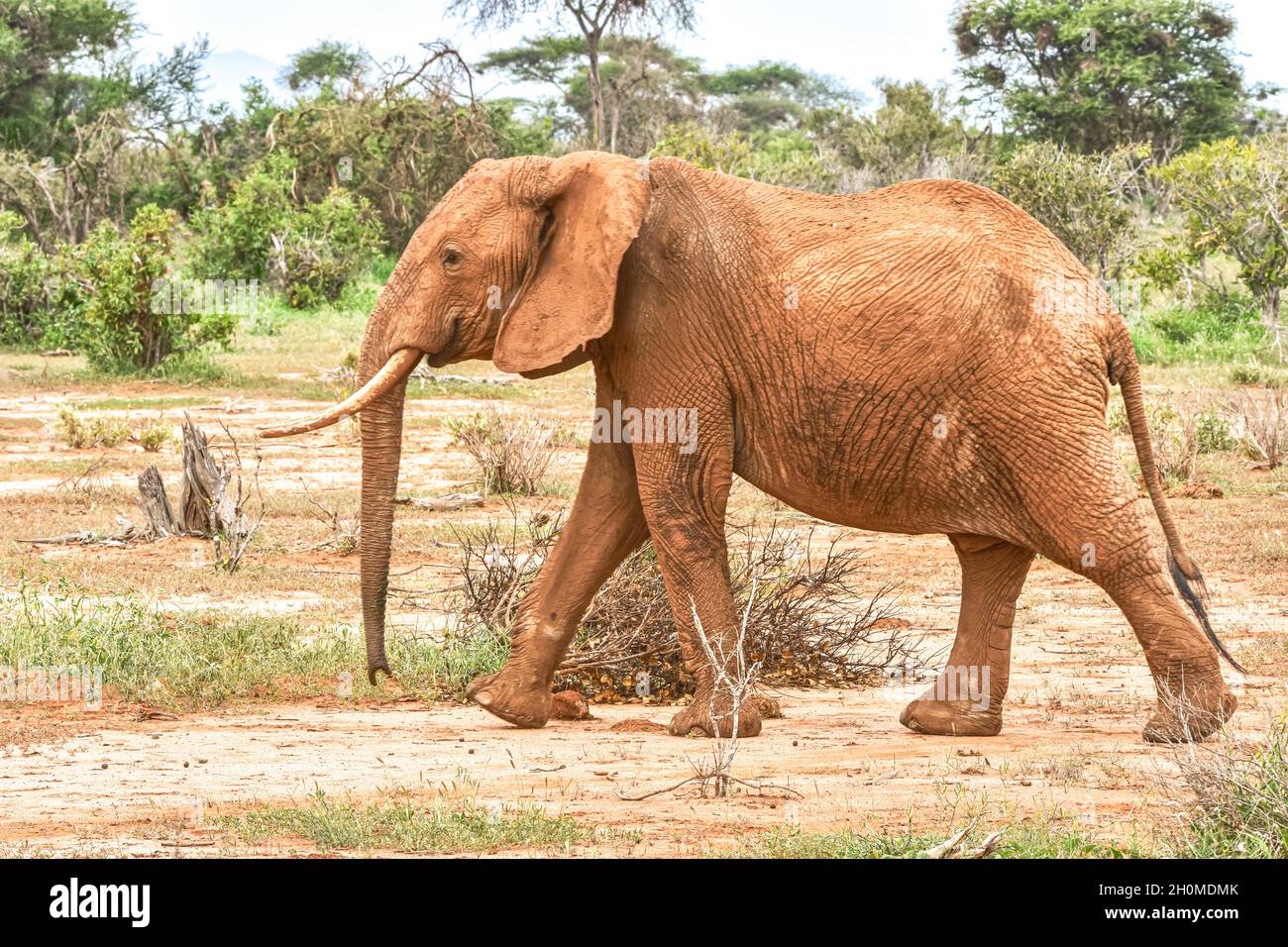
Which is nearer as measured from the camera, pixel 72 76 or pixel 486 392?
pixel 486 392

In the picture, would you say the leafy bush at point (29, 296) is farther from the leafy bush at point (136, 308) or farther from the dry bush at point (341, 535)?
the dry bush at point (341, 535)

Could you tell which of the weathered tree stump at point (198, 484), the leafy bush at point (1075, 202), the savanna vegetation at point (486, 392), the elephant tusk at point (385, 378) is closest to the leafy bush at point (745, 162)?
the savanna vegetation at point (486, 392)

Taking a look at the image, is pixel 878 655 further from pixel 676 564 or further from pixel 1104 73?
pixel 1104 73

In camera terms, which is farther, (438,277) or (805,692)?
(805,692)

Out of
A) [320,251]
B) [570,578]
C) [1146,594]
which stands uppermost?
[320,251]

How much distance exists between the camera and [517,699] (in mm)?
7055

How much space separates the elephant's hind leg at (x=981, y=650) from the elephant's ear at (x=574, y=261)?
5.55 feet

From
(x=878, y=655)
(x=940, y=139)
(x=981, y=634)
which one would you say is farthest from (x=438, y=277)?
(x=940, y=139)

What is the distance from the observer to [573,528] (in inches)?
276

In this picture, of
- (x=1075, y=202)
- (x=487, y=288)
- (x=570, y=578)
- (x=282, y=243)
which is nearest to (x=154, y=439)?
(x=570, y=578)

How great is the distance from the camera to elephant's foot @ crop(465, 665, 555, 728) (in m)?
7.05

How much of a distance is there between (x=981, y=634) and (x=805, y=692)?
135cm

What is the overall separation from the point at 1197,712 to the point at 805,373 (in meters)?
1.81

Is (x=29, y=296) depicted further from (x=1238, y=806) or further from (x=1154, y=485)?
(x=1238, y=806)
